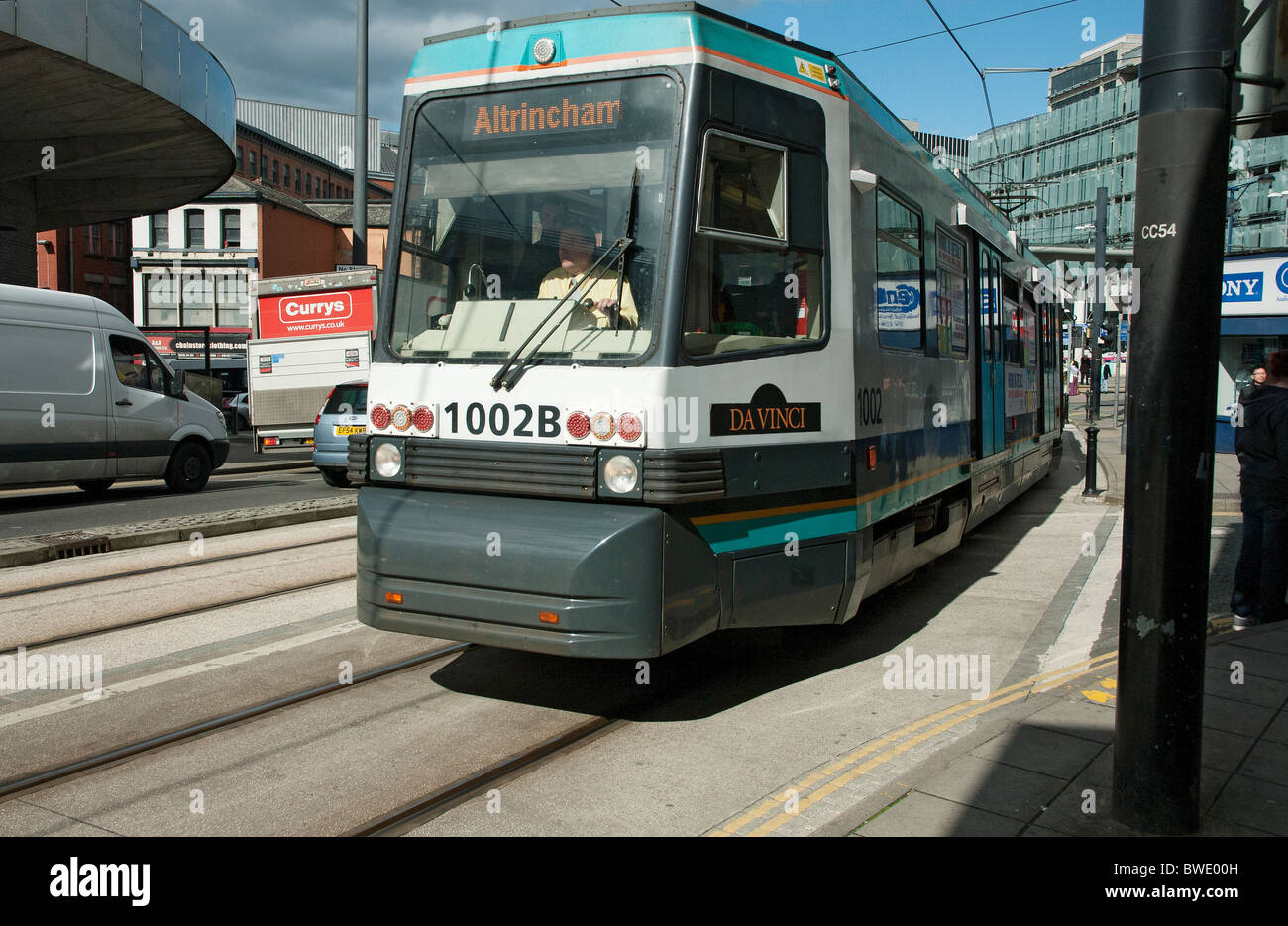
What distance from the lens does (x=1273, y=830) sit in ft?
12.1

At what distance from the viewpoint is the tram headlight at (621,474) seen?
185 inches

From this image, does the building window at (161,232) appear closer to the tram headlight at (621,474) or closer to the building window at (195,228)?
the building window at (195,228)

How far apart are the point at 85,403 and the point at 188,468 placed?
197cm

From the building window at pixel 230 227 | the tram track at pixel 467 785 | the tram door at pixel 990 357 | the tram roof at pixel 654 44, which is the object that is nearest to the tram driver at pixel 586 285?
the tram roof at pixel 654 44

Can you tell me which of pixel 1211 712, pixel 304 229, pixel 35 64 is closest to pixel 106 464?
pixel 35 64

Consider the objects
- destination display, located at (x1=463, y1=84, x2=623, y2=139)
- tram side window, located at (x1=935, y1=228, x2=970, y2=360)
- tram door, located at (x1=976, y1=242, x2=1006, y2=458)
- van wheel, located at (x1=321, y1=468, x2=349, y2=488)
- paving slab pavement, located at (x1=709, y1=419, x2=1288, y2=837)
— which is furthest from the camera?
van wheel, located at (x1=321, y1=468, x2=349, y2=488)

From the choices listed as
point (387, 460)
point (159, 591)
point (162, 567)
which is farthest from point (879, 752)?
point (162, 567)

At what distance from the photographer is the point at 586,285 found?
495cm

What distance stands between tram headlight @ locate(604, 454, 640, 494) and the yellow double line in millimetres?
1457

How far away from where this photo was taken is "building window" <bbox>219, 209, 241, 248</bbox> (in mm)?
50875

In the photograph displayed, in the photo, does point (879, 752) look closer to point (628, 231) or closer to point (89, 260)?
point (628, 231)

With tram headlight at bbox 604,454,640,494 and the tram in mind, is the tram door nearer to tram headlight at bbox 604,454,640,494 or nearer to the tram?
the tram

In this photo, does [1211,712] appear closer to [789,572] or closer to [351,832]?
[789,572]

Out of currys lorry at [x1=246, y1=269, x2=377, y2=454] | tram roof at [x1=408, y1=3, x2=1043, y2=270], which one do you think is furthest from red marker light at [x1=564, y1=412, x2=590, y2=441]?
currys lorry at [x1=246, y1=269, x2=377, y2=454]
